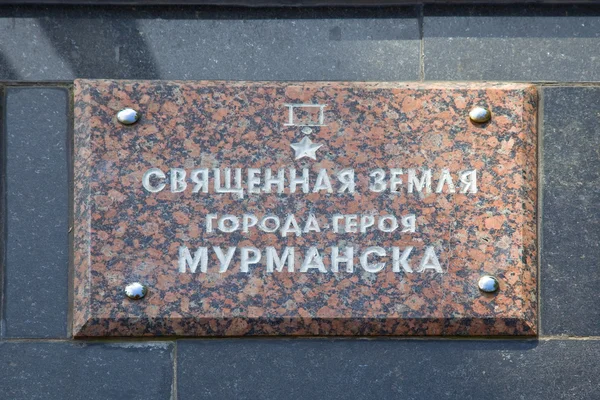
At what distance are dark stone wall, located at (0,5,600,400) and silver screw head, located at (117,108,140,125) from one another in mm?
142

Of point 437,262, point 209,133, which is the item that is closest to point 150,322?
point 209,133

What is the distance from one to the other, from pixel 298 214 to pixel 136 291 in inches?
20.6

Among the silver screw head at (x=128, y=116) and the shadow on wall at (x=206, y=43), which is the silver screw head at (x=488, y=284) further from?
the silver screw head at (x=128, y=116)

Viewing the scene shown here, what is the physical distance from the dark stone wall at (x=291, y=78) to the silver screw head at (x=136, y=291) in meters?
0.15

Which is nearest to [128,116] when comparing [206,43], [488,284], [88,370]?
[206,43]

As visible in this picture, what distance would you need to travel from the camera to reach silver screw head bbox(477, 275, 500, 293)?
2.76 metres

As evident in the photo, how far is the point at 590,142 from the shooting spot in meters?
2.86

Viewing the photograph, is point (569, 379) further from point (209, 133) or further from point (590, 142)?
point (209, 133)

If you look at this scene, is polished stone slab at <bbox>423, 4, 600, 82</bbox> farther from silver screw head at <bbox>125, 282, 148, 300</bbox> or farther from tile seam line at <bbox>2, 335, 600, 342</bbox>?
silver screw head at <bbox>125, 282, 148, 300</bbox>

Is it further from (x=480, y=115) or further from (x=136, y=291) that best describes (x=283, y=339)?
(x=480, y=115)

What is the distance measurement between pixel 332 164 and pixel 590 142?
79 centimetres

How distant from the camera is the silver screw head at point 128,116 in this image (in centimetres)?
279

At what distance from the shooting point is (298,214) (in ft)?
9.12

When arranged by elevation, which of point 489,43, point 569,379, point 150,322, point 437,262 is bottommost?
point 569,379
